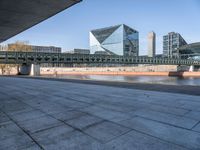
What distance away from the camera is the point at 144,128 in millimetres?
4605

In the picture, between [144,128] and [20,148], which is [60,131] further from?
[144,128]

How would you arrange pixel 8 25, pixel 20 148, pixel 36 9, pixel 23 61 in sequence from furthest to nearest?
pixel 23 61 → pixel 8 25 → pixel 36 9 → pixel 20 148

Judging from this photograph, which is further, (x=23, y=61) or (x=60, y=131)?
(x=23, y=61)

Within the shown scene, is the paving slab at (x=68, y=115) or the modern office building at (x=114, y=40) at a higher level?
the modern office building at (x=114, y=40)

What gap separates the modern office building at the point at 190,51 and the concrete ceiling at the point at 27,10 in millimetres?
127316

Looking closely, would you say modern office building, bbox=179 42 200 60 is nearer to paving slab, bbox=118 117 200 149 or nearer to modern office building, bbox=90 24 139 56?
modern office building, bbox=90 24 139 56

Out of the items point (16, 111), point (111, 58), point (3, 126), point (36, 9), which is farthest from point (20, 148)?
point (111, 58)

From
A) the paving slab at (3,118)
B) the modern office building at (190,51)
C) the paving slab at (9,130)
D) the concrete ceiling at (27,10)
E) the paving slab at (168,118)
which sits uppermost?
the modern office building at (190,51)

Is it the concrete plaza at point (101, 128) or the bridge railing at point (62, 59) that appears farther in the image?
the bridge railing at point (62, 59)

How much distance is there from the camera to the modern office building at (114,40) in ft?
492

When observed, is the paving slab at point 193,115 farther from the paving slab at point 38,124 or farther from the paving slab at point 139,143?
the paving slab at point 38,124

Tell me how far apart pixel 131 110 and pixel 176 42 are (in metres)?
162

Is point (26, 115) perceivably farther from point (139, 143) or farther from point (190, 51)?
point (190, 51)

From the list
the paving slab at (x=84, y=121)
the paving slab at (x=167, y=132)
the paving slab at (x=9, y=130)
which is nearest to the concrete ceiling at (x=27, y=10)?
the paving slab at (x=84, y=121)
